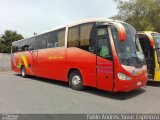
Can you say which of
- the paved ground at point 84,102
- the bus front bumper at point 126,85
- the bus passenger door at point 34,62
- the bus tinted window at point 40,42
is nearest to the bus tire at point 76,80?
the paved ground at point 84,102

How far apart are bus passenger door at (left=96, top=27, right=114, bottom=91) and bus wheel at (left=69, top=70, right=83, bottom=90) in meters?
1.37

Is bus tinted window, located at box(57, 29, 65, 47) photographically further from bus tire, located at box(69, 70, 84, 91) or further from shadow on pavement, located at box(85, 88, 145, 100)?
shadow on pavement, located at box(85, 88, 145, 100)

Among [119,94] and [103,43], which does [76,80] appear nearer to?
[119,94]

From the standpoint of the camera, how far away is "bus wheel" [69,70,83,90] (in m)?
9.76

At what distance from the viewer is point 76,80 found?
9906 mm

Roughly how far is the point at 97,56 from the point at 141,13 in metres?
17.4

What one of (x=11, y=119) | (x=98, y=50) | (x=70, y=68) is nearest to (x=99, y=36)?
(x=98, y=50)

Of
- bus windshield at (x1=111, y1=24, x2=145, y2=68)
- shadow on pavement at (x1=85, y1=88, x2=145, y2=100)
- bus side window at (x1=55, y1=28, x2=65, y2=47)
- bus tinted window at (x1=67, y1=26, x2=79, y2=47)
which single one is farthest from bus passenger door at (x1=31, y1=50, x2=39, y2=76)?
bus windshield at (x1=111, y1=24, x2=145, y2=68)

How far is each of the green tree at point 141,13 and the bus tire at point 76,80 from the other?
47.8ft

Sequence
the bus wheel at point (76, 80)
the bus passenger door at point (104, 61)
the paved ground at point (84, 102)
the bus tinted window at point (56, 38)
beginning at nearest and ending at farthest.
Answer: the paved ground at point (84, 102) < the bus passenger door at point (104, 61) < the bus wheel at point (76, 80) < the bus tinted window at point (56, 38)

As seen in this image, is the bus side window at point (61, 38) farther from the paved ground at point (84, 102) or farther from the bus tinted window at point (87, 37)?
the paved ground at point (84, 102)

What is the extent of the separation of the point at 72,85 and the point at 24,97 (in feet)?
8.27

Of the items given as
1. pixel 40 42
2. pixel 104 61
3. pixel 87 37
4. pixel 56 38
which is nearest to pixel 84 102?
pixel 104 61

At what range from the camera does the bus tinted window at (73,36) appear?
388 inches
